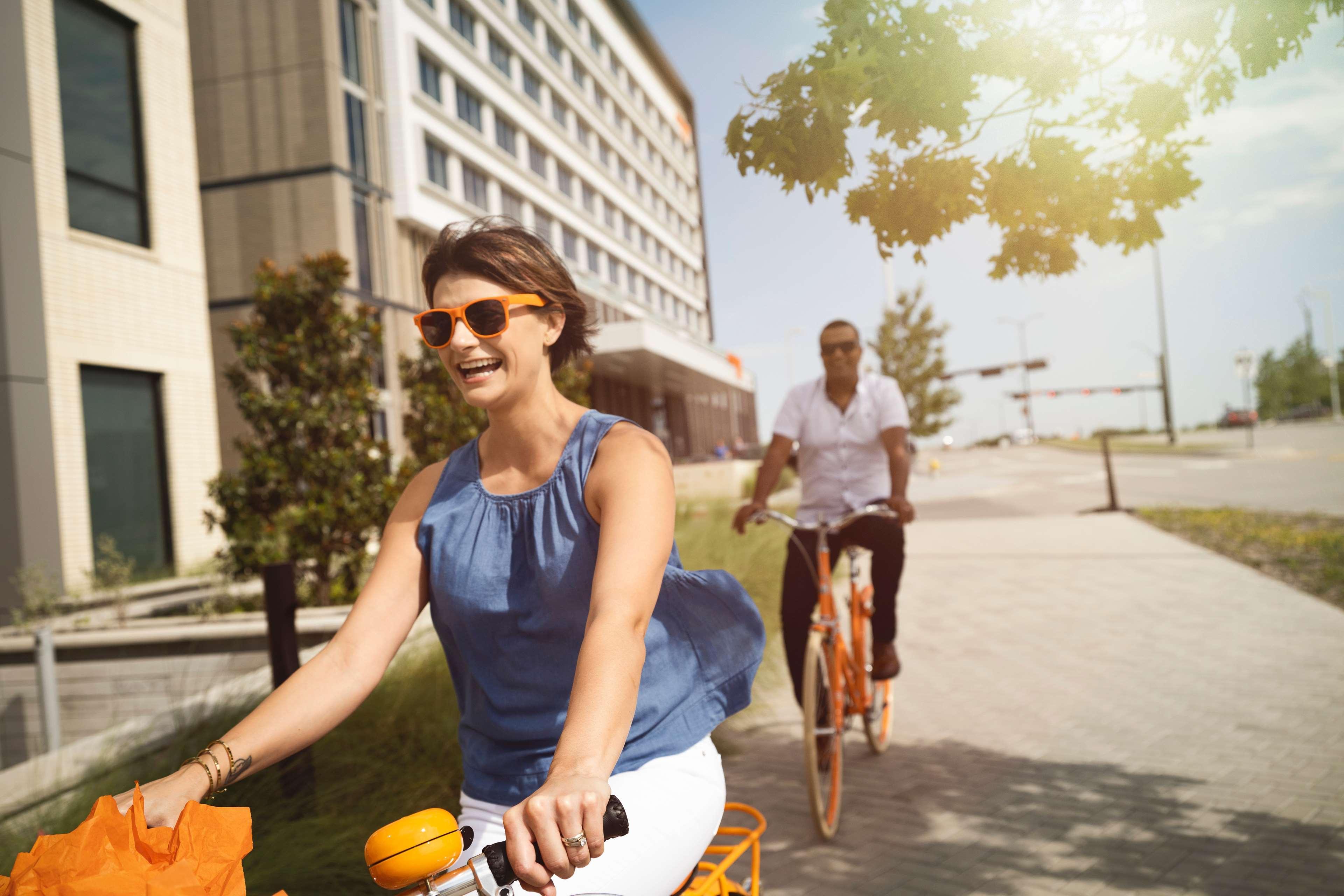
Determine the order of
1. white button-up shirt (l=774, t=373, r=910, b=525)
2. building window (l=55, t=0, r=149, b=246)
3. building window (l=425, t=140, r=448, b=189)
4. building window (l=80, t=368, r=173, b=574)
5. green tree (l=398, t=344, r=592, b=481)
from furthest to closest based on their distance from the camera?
1. building window (l=425, t=140, r=448, b=189)
2. green tree (l=398, t=344, r=592, b=481)
3. building window (l=80, t=368, r=173, b=574)
4. building window (l=55, t=0, r=149, b=246)
5. white button-up shirt (l=774, t=373, r=910, b=525)

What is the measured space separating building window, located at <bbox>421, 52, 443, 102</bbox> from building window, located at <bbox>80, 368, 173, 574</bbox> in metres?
15.4

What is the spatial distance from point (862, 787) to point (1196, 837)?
4.80 feet

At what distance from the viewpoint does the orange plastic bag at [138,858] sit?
0.97 meters

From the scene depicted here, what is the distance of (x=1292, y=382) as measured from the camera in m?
85.8

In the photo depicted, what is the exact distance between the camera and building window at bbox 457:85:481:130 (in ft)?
93.1

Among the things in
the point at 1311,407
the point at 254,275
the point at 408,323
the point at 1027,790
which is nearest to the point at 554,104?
the point at 408,323

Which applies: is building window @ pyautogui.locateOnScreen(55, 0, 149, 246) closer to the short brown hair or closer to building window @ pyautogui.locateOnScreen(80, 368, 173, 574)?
building window @ pyautogui.locateOnScreen(80, 368, 173, 574)

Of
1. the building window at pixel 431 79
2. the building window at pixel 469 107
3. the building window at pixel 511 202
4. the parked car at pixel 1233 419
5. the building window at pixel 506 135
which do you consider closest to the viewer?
the building window at pixel 431 79

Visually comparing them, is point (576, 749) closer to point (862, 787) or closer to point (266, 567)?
point (266, 567)

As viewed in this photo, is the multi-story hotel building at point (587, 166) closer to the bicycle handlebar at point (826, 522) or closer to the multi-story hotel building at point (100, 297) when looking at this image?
the multi-story hotel building at point (100, 297)

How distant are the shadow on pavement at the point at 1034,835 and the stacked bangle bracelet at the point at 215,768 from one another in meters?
2.64

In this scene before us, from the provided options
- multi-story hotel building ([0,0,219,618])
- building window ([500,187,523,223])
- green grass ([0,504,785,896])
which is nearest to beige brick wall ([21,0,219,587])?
multi-story hotel building ([0,0,219,618])

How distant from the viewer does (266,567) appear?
151 inches

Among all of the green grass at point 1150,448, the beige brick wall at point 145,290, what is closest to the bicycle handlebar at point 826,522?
the beige brick wall at point 145,290
